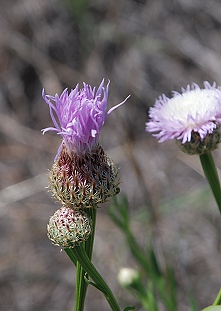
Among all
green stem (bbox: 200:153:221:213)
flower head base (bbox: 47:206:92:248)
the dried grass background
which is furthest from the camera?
the dried grass background

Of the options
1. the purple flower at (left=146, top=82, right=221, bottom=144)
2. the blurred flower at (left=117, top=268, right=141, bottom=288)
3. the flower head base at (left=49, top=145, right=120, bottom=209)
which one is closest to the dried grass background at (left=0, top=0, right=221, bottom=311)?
the blurred flower at (left=117, top=268, right=141, bottom=288)

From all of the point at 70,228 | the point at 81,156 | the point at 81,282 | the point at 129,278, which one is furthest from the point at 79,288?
the point at 129,278

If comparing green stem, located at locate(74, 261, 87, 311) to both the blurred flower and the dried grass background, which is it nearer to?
the blurred flower

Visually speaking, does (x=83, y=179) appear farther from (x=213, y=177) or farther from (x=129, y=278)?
(x=129, y=278)

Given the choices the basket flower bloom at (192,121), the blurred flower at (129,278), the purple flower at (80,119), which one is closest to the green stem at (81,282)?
the purple flower at (80,119)

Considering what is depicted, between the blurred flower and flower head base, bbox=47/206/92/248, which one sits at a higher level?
flower head base, bbox=47/206/92/248

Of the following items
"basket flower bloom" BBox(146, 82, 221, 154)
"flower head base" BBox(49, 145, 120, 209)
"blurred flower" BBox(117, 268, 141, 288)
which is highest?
"basket flower bloom" BBox(146, 82, 221, 154)

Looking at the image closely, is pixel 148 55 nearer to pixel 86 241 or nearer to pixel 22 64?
pixel 22 64

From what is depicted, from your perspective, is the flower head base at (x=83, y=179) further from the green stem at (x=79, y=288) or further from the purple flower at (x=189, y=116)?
the purple flower at (x=189, y=116)
